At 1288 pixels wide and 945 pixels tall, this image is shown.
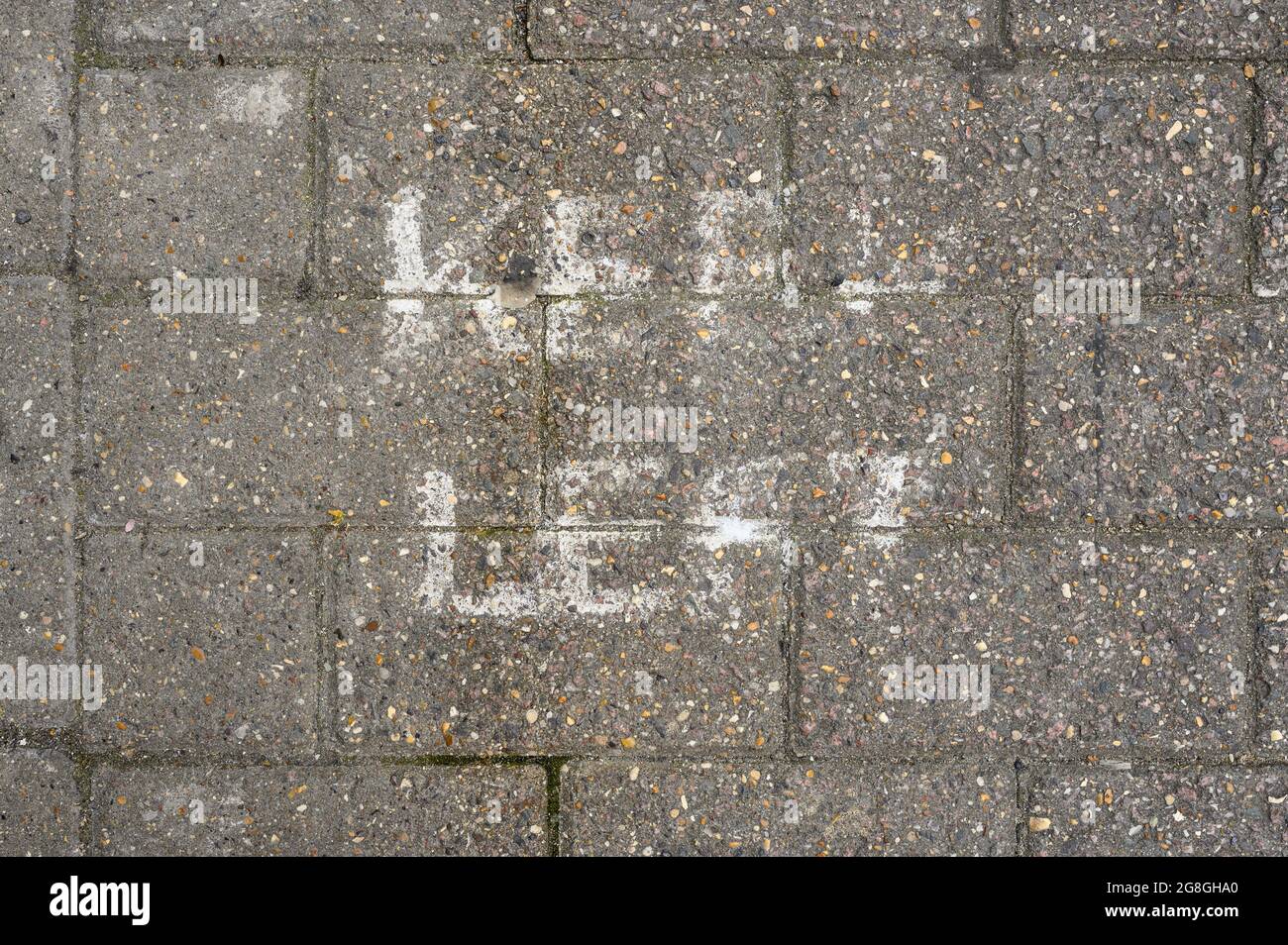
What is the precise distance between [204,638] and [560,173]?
2.05 m

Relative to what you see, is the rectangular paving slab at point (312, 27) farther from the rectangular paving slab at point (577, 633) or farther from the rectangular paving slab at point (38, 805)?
the rectangular paving slab at point (38, 805)

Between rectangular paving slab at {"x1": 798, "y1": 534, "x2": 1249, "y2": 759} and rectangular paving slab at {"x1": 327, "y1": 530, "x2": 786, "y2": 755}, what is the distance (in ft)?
0.75

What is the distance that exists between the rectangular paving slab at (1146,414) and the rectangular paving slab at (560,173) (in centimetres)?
108

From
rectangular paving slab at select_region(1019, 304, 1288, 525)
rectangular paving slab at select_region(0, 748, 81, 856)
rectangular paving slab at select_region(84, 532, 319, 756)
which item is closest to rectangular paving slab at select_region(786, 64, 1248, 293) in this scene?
rectangular paving slab at select_region(1019, 304, 1288, 525)

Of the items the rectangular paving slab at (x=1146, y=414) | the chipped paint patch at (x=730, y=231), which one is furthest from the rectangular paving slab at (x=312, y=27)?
the rectangular paving slab at (x=1146, y=414)

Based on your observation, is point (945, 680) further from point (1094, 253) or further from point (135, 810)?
point (135, 810)

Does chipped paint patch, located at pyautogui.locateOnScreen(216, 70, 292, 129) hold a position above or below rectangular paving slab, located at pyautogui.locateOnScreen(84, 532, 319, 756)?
above

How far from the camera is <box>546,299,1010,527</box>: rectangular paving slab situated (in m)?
2.53

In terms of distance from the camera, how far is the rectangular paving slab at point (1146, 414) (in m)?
2.53

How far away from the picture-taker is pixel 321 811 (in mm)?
2557

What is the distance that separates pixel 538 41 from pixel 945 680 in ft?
8.70

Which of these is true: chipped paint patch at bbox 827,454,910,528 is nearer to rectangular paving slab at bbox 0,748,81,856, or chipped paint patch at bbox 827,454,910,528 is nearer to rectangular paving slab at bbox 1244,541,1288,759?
rectangular paving slab at bbox 1244,541,1288,759

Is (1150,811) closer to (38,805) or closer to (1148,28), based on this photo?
(1148,28)

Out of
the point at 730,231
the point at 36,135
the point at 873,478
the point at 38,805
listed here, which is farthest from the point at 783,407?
the point at 38,805
